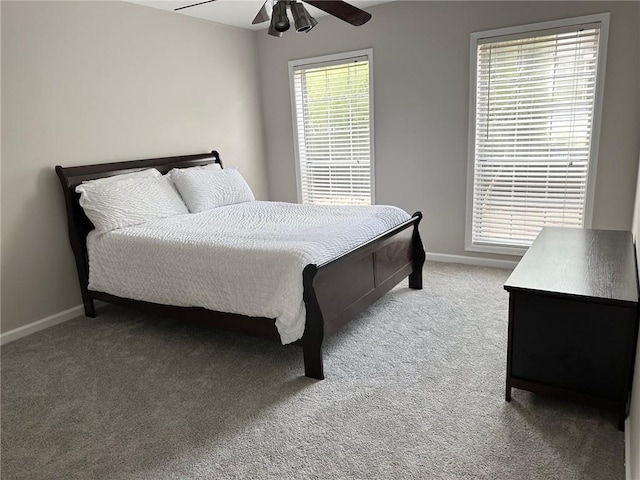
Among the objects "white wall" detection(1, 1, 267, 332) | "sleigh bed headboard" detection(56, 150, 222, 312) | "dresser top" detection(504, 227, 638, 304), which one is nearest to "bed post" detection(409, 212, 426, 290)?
"dresser top" detection(504, 227, 638, 304)

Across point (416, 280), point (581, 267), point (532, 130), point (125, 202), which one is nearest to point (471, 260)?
point (416, 280)

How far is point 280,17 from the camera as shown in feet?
8.41

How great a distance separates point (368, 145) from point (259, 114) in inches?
→ 55.1

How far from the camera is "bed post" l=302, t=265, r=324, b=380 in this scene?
7.89 ft

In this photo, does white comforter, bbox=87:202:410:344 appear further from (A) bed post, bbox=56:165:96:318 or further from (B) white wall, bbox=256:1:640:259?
(B) white wall, bbox=256:1:640:259

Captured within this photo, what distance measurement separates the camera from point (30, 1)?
10.4 ft

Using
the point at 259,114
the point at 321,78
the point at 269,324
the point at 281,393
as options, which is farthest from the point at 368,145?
the point at 281,393

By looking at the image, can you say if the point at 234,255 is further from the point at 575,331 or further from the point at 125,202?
the point at 575,331

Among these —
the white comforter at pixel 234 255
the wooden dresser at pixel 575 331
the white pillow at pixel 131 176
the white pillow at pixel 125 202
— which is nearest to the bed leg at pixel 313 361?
the white comforter at pixel 234 255

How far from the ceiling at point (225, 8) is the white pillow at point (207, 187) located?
142 cm

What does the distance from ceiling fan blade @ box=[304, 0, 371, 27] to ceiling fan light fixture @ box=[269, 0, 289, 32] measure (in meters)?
0.17

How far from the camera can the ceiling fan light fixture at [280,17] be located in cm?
250

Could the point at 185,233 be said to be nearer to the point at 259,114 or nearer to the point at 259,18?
the point at 259,18

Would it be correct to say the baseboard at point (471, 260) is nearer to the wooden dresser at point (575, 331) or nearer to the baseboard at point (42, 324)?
the wooden dresser at point (575, 331)
